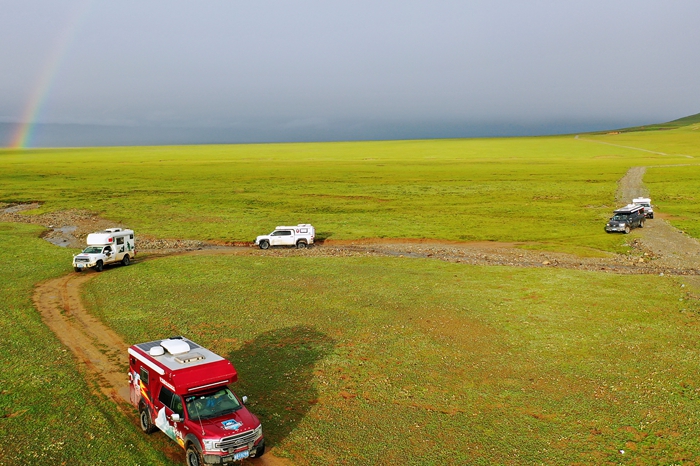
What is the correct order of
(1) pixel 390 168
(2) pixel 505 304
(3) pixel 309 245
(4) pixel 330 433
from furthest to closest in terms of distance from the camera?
(1) pixel 390 168 → (3) pixel 309 245 → (2) pixel 505 304 → (4) pixel 330 433

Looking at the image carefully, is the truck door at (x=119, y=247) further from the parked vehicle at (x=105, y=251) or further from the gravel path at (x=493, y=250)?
the gravel path at (x=493, y=250)

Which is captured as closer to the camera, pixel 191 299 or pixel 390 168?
pixel 191 299

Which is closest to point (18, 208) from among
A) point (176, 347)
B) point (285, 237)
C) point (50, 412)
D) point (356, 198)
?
→ point (356, 198)

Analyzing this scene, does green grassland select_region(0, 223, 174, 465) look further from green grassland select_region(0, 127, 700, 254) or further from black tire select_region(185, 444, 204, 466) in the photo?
green grassland select_region(0, 127, 700, 254)

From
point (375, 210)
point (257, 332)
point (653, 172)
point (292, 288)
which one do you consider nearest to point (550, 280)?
point (292, 288)

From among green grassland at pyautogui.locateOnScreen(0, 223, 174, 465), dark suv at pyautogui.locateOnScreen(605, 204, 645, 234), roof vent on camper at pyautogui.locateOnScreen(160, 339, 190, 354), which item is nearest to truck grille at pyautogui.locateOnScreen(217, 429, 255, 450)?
green grassland at pyautogui.locateOnScreen(0, 223, 174, 465)

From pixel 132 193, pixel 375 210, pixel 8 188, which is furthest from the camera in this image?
pixel 8 188

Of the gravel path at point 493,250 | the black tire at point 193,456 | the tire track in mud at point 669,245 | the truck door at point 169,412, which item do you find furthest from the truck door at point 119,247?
the tire track in mud at point 669,245

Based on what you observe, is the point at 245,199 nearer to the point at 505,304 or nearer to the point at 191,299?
the point at 191,299
